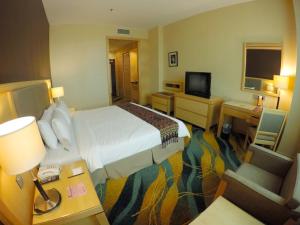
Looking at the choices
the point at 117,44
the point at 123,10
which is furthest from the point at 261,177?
the point at 117,44

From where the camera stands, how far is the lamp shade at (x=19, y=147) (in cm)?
75

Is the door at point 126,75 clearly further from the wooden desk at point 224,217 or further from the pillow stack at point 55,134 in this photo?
the wooden desk at point 224,217

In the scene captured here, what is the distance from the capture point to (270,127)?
236cm

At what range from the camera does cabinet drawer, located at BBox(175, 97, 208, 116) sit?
3348mm

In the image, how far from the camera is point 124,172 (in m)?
2.08

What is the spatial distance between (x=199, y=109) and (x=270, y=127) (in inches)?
51.8

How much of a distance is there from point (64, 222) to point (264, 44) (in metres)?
3.42

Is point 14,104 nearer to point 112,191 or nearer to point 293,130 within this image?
point 112,191

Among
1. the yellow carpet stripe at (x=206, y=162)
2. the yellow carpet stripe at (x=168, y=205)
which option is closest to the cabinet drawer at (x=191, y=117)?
the yellow carpet stripe at (x=206, y=162)

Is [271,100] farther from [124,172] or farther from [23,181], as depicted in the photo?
[23,181]

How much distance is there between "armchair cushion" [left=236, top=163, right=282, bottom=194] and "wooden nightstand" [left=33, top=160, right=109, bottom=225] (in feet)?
4.43

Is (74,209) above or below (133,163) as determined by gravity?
above

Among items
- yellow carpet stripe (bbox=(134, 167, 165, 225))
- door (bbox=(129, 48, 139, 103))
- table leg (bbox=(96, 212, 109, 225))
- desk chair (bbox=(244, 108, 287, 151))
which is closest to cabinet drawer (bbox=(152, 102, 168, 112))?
door (bbox=(129, 48, 139, 103))

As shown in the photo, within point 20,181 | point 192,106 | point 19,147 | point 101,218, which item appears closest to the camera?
point 19,147
